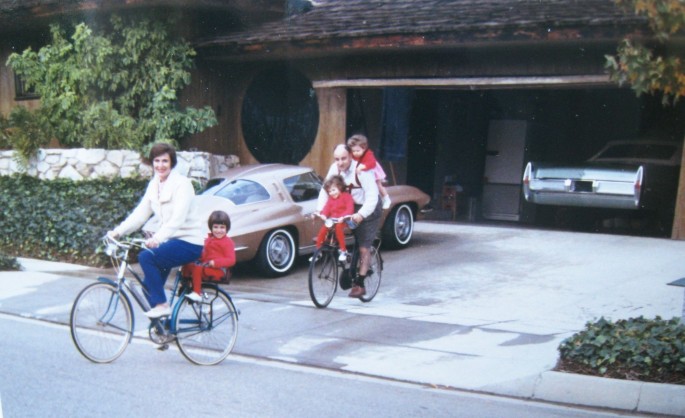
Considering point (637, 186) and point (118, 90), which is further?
point (118, 90)

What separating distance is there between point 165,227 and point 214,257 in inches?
21.0

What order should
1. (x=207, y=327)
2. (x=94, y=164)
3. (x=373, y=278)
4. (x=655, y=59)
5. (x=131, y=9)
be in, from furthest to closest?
(x=131, y=9) → (x=94, y=164) → (x=373, y=278) → (x=207, y=327) → (x=655, y=59)

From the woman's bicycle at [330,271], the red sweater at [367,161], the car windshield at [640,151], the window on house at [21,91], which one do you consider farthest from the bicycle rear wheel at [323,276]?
the window on house at [21,91]

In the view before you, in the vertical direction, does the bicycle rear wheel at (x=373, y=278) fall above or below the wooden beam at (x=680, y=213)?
below

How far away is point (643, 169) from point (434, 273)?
4516 millimetres

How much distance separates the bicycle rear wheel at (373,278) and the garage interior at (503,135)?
25.4 feet

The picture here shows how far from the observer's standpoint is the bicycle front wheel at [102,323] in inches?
249

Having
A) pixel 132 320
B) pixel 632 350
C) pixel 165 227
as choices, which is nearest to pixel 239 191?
pixel 132 320

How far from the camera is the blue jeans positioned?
6262mm

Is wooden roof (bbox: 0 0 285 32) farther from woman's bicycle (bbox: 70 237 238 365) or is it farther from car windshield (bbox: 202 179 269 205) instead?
woman's bicycle (bbox: 70 237 238 365)

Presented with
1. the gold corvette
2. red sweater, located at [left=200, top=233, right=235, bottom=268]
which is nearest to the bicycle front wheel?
red sweater, located at [left=200, top=233, right=235, bottom=268]

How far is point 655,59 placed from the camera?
6023 mm

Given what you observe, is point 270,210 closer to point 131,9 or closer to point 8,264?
point 8,264

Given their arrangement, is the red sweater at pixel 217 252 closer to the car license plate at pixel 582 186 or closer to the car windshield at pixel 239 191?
the car windshield at pixel 239 191
